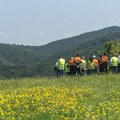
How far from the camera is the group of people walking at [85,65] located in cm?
3130

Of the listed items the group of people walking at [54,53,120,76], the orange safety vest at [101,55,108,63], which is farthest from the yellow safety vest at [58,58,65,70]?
the orange safety vest at [101,55,108,63]

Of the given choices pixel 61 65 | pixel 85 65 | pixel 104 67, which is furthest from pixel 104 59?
pixel 61 65

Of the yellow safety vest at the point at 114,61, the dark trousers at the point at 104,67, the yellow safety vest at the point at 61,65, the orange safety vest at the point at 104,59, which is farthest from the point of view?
the dark trousers at the point at 104,67

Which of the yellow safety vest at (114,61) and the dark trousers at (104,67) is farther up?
the yellow safety vest at (114,61)

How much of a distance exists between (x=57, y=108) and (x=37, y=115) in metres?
1.03

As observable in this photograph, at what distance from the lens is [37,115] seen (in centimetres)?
1099

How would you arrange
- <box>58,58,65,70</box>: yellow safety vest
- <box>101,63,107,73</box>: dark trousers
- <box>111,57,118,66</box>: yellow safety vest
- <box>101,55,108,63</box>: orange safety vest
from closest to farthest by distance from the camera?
<box>58,58,65,70</box>: yellow safety vest
<box>111,57,118,66</box>: yellow safety vest
<box>101,55,108,63</box>: orange safety vest
<box>101,63,107,73</box>: dark trousers

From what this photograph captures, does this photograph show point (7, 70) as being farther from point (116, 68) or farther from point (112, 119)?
point (112, 119)

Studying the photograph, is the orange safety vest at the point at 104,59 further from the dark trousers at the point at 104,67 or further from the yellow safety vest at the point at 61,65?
the yellow safety vest at the point at 61,65

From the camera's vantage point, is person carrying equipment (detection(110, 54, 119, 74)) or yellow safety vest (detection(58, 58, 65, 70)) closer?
yellow safety vest (detection(58, 58, 65, 70))

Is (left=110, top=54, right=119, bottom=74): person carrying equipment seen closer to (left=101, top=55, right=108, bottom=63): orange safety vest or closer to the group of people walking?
the group of people walking

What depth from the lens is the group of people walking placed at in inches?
1232

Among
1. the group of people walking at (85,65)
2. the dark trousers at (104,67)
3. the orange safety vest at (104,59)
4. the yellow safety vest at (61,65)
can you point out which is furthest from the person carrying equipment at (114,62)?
the yellow safety vest at (61,65)

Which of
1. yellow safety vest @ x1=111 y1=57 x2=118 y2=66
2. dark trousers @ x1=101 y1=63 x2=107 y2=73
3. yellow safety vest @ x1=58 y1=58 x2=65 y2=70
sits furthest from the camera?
dark trousers @ x1=101 y1=63 x2=107 y2=73
